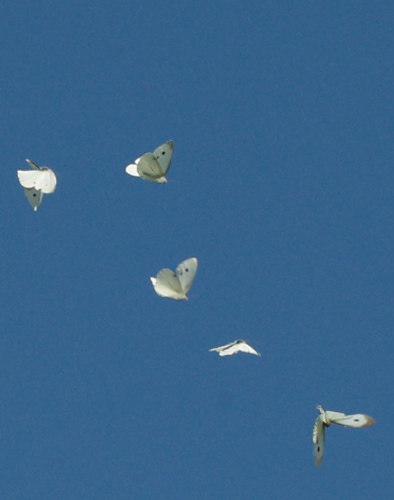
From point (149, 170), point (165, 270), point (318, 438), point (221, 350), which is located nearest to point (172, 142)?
point (149, 170)

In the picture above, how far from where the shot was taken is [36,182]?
55.6ft

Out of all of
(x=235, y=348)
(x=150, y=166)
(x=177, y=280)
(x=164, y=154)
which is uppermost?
(x=164, y=154)

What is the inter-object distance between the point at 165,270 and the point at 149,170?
4.93 feet

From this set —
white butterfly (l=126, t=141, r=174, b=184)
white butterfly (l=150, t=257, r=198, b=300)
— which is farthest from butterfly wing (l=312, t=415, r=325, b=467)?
white butterfly (l=126, t=141, r=174, b=184)

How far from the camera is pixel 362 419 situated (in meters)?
15.6

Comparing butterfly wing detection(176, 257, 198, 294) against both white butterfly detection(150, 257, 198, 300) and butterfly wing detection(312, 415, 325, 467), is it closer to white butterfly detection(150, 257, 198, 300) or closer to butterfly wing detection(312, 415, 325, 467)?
white butterfly detection(150, 257, 198, 300)

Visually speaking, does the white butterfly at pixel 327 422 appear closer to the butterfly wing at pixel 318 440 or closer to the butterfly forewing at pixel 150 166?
the butterfly wing at pixel 318 440

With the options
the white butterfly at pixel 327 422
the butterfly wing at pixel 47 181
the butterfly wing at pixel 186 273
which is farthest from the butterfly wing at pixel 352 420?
the butterfly wing at pixel 47 181

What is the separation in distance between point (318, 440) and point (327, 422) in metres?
0.26

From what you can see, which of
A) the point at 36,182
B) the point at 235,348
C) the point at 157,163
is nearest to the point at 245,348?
the point at 235,348

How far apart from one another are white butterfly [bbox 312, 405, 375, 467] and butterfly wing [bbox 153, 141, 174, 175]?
4.02 meters

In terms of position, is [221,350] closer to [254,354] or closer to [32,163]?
[254,354]

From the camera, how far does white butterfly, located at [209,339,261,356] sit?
53.7ft

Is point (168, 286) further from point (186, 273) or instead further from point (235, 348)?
point (235, 348)
